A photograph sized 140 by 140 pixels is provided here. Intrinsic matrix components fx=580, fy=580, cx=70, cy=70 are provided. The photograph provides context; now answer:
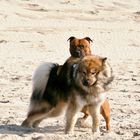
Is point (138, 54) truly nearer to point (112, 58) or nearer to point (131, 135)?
point (112, 58)

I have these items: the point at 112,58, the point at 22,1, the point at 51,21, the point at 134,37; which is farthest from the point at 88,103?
the point at 22,1

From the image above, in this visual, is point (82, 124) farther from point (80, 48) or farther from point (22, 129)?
point (80, 48)

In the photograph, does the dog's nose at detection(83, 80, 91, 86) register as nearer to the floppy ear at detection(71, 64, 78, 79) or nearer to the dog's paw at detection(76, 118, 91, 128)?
the floppy ear at detection(71, 64, 78, 79)

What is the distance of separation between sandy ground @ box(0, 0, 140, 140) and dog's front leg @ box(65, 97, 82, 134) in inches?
4.1

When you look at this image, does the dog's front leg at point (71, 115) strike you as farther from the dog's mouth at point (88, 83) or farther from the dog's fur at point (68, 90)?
the dog's mouth at point (88, 83)

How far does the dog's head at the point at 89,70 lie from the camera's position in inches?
262

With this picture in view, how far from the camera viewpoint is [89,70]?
6664 millimetres

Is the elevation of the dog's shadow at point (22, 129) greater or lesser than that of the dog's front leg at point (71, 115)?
lesser

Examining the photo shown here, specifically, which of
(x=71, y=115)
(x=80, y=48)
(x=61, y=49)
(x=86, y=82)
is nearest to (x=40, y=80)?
(x=71, y=115)

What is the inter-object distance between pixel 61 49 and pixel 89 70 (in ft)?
31.9

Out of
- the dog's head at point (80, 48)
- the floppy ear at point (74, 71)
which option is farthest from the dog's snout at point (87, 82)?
the dog's head at point (80, 48)

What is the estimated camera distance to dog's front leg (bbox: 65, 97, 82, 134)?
6836 mm

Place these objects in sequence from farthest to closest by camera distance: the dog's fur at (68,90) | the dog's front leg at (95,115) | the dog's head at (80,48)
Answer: the dog's head at (80,48) < the dog's front leg at (95,115) < the dog's fur at (68,90)

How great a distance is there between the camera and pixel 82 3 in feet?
84.9
